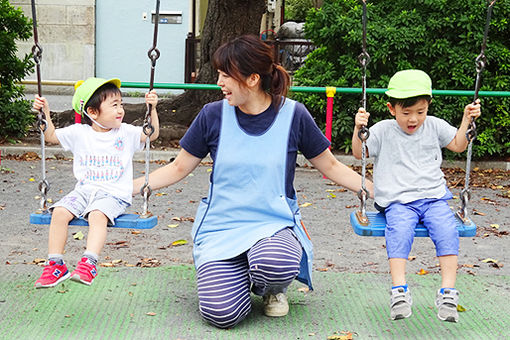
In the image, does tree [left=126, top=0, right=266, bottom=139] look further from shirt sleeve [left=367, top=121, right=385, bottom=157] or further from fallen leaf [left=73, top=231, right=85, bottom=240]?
shirt sleeve [left=367, top=121, right=385, bottom=157]

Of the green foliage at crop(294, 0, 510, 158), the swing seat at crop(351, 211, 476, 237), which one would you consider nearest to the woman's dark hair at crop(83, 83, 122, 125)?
the swing seat at crop(351, 211, 476, 237)

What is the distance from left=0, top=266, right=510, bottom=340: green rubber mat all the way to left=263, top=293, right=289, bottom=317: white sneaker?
43 millimetres

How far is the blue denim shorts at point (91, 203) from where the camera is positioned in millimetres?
3668

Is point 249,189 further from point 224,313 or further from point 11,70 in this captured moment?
point 11,70

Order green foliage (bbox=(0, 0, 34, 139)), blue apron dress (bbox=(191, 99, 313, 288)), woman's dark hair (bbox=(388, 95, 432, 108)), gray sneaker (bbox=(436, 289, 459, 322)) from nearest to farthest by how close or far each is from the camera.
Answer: gray sneaker (bbox=(436, 289, 459, 322)), blue apron dress (bbox=(191, 99, 313, 288)), woman's dark hair (bbox=(388, 95, 432, 108)), green foliage (bbox=(0, 0, 34, 139))

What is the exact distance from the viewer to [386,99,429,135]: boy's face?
375 cm

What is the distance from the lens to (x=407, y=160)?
381 centimetres

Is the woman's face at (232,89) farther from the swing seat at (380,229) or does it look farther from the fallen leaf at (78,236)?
the fallen leaf at (78,236)

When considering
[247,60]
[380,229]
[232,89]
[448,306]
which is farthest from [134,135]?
[448,306]

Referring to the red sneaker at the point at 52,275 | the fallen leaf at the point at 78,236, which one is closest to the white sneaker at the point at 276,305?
the red sneaker at the point at 52,275

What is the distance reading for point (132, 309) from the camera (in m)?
3.80

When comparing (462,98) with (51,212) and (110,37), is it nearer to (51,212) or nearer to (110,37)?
(51,212)

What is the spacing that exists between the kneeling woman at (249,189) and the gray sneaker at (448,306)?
2.31ft

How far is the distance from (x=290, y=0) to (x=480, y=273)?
2608 cm
